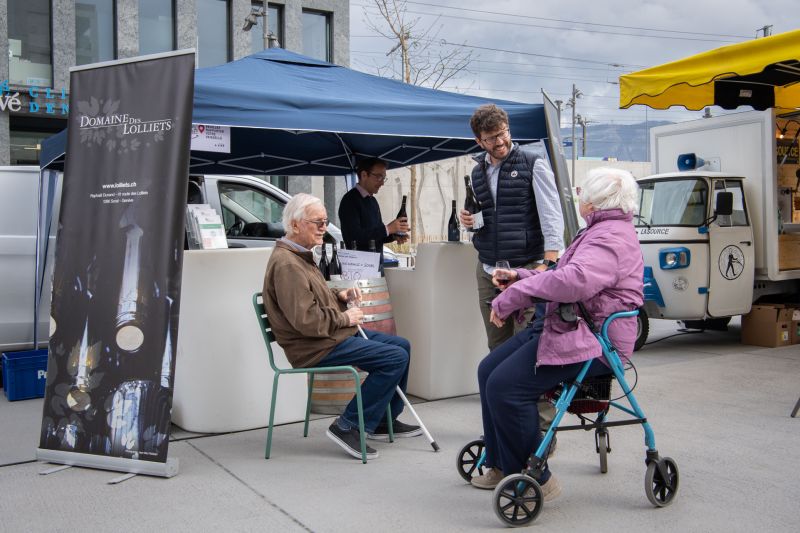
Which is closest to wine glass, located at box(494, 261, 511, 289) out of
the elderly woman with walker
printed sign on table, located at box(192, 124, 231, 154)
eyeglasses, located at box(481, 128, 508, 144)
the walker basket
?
the elderly woman with walker

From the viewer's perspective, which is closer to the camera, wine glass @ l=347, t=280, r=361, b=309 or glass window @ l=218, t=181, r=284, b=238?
wine glass @ l=347, t=280, r=361, b=309

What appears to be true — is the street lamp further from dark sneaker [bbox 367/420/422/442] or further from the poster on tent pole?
dark sneaker [bbox 367/420/422/442]

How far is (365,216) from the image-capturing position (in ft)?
21.5

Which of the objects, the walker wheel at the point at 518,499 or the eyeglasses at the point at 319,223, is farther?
the eyeglasses at the point at 319,223

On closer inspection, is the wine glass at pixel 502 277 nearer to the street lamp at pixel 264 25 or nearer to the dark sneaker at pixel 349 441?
the dark sneaker at pixel 349 441

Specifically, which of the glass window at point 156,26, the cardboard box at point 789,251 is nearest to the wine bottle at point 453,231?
the cardboard box at point 789,251

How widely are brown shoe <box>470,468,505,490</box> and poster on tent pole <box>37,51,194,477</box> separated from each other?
5.43 feet

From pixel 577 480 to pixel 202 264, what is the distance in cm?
264

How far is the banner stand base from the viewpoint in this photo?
13.9ft

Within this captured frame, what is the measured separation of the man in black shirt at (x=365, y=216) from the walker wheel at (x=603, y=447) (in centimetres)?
283

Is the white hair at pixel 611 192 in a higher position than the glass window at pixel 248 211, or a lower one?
lower

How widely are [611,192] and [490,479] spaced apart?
5.03ft

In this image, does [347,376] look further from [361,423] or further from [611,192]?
[611,192]

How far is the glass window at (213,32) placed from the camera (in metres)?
20.6
